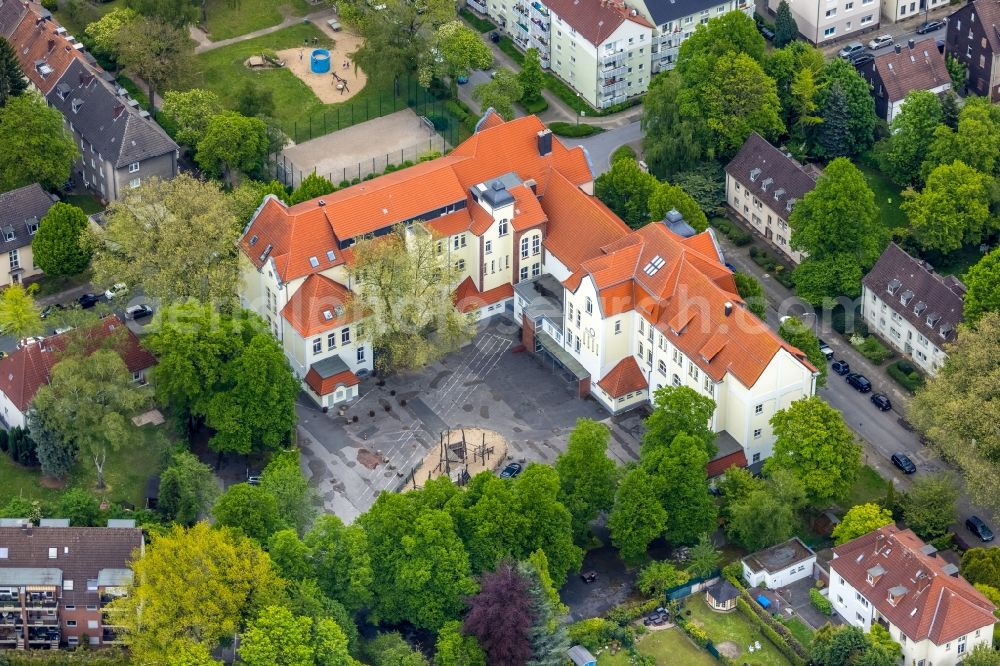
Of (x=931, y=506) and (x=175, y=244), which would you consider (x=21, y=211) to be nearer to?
(x=175, y=244)

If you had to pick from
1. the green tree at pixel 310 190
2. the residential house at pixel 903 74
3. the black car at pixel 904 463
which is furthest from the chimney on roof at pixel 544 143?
the black car at pixel 904 463

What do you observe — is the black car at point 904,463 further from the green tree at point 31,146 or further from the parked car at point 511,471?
the green tree at point 31,146

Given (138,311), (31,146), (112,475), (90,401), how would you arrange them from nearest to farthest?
(90,401)
(112,475)
(138,311)
(31,146)

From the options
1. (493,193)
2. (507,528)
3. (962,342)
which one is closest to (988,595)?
(962,342)

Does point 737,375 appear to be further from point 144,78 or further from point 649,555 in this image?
point 144,78

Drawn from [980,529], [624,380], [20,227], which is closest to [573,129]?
[624,380]

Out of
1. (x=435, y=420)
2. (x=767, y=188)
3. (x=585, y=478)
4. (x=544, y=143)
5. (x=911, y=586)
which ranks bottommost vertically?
(x=435, y=420)

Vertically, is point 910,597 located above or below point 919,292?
below

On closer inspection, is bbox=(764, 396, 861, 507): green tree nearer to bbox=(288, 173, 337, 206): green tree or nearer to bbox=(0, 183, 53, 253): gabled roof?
bbox=(288, 173, 337, 206): green tree
